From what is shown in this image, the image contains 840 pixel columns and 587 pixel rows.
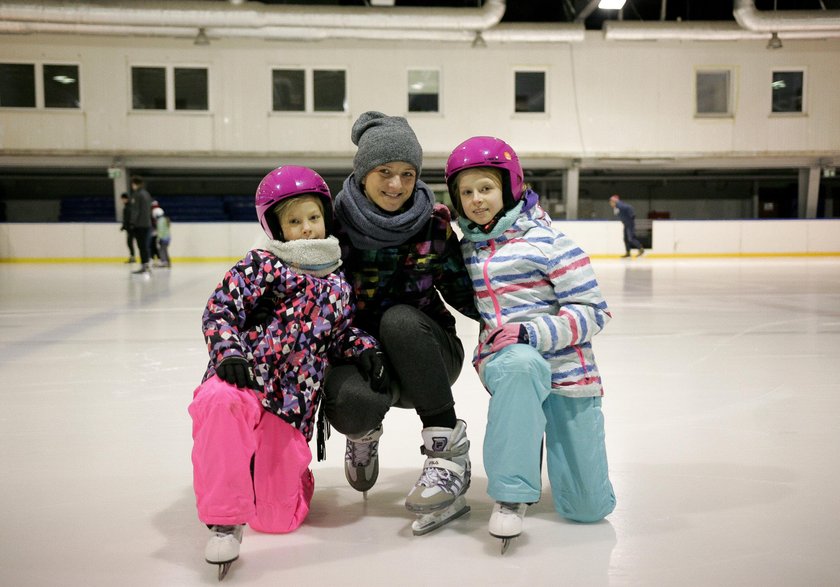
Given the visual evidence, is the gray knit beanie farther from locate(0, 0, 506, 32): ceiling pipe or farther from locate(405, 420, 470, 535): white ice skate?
locate(0, 0, 506, 32): ceiling pipe

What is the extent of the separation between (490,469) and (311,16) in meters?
12.1

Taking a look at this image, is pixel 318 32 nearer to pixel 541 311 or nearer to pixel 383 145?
pixel 383 145

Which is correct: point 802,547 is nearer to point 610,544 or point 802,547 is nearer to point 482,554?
point 610,544

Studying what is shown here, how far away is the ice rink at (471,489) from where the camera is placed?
155 cm

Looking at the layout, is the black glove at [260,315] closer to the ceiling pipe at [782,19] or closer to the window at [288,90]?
the ceiling pipe at [782,19]

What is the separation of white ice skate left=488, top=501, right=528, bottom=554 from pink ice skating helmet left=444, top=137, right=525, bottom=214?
27.5 inches

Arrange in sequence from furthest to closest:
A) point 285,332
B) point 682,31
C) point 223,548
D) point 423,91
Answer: point 423,91 → point 682,31 → point 285,332 → point 223,548

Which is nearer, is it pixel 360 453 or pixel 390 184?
pixel 390 184

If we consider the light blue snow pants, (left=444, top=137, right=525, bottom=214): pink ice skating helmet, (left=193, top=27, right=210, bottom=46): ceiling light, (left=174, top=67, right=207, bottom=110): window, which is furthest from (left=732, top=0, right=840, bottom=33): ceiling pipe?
the light blue snow pants

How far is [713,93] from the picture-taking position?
15742 millimetres

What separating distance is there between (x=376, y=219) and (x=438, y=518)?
2.38 ft

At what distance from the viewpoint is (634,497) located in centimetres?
198

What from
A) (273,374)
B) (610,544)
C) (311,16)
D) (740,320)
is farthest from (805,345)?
(311,16)

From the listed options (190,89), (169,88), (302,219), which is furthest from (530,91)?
(302,219)
